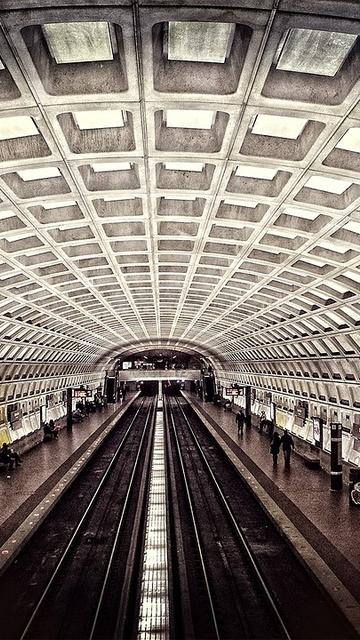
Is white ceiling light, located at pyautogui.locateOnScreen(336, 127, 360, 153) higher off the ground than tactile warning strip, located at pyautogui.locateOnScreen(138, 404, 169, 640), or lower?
higher

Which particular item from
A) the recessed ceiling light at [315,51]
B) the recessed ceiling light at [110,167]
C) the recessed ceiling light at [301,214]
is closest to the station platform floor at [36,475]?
the recessed ceiling light at [110,167]

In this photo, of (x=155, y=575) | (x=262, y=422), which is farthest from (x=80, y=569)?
(x=262, y=422)

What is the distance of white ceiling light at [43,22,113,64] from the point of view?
5.50 metres

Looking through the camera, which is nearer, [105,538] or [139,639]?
[139,639]

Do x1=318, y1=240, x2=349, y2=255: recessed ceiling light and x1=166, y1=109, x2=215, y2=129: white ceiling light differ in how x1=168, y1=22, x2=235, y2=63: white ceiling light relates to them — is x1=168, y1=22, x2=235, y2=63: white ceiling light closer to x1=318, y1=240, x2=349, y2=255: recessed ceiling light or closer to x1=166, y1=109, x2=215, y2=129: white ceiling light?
x1=166, y1=109, x2=215, y2=129: white ceiling light

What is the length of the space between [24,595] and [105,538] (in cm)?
497

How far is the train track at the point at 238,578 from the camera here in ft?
31.4

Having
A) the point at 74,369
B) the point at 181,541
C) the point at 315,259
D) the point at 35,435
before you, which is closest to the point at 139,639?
the point at 181,541

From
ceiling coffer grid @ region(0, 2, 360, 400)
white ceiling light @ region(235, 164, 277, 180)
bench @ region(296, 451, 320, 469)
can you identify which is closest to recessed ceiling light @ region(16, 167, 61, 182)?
ceiling coffer grid @ region(0, 2, 360, 400)

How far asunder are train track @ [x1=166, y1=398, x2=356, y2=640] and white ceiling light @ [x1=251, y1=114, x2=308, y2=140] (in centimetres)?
742

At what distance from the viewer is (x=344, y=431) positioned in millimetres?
21953

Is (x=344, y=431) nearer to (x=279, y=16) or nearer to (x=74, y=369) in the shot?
(x=279, y=16)

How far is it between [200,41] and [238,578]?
1089 cm

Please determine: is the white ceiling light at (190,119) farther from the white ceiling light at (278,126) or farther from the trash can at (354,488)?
the trash can at (354,488)
